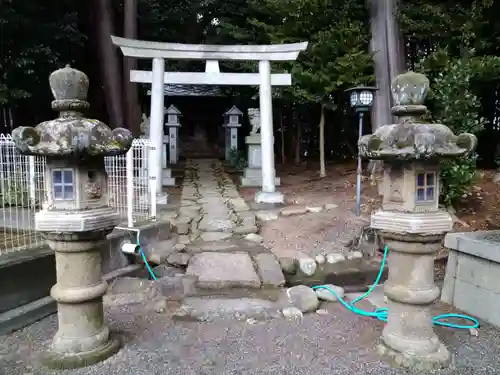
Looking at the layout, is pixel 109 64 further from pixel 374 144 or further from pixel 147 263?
pixel 374 144

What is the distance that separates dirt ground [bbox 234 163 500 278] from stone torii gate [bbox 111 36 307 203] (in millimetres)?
1113

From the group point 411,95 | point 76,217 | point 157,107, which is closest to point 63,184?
point 76,217

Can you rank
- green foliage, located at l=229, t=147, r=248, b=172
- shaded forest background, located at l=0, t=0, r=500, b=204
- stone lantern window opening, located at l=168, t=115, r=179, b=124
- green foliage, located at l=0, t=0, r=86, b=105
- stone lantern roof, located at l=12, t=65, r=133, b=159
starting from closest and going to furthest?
1. stone lantern roof, located at l=12, t=65, r=133, b=159
2. shaded forest background, located at l=0, t=0, r=500, b=204
3. green foliage, located at l=0, t=0, r=86, b=105
4. green foliage, located at l=229, t=147, r=248, b=172
5. stone lantern window opening, located at l=168, t=115, r=179, b=124

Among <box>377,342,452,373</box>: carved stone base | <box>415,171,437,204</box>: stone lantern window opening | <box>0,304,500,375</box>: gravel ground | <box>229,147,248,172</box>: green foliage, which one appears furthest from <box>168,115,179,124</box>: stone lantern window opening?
<box>377,342,452,373</box>: carved stone base

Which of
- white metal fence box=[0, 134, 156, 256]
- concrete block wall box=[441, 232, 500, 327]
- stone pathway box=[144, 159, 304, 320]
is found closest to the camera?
concrete block wall box=[441, 232, 500, 327]

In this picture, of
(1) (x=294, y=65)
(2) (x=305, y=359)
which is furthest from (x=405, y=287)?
(1) (x=294, y=65)

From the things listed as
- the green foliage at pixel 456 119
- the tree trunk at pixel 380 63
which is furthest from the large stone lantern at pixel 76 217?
the tree trunk at pixel 380 63

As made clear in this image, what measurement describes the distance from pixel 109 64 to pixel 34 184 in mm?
6396

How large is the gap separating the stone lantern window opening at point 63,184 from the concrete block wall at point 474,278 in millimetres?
4419

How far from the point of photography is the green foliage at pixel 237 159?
15663 millimetres

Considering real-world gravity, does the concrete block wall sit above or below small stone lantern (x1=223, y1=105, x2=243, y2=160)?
below

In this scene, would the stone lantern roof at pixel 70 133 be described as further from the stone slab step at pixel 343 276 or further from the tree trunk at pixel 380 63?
the tree trunk at pixel 380 63

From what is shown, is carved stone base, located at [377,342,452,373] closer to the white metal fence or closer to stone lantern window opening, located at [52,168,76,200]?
stone lantern window opening, located at [52,168,76,200]

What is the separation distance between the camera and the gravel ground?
342 centimetres
